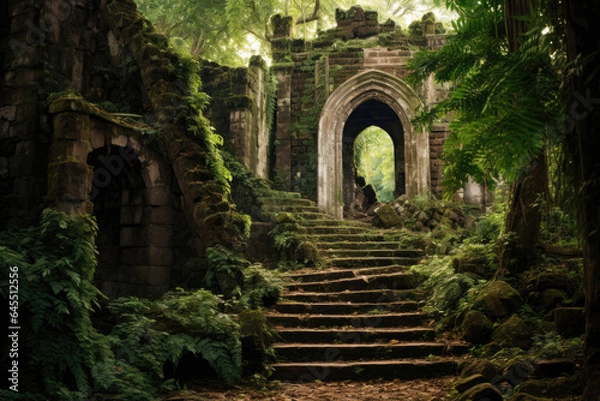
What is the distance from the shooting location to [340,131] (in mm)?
15656

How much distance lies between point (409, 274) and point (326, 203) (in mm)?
6544

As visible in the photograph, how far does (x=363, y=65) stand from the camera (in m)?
15.7

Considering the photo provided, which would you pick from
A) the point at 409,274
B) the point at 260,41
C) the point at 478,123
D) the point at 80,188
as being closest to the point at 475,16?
the point at 478,123

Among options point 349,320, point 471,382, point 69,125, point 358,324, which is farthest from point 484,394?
point 69,125

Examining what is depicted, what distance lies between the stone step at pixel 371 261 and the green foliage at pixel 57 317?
5415 mm

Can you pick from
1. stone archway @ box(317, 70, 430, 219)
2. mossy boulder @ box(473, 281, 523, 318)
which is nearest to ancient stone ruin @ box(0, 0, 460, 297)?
mossy boulder @ box(473, 281, 523, 318)

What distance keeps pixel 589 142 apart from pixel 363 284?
602 cm

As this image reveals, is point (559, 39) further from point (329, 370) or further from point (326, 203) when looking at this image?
point (326, 203)

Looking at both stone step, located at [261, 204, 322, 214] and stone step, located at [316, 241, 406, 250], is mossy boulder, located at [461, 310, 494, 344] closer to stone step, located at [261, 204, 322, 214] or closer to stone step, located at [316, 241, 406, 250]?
stone step, located at [316, 241, 406, 250]

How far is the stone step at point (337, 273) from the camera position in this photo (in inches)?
357

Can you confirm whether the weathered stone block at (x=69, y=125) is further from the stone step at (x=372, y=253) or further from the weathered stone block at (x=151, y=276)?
the stone step at (x=372, y=253)

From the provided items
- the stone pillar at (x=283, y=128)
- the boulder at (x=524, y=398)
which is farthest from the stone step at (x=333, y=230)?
the boulder at (x=524, y=398)

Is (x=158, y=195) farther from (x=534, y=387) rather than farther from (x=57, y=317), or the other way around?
(x=534, y=387)

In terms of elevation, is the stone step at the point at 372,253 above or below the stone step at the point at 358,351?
above
